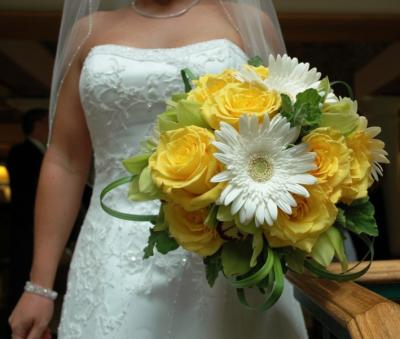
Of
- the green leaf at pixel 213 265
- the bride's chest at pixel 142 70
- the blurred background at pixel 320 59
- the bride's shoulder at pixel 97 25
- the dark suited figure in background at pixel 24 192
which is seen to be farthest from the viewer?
the blurred background at pixel 320 59

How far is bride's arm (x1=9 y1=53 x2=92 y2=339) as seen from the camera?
1.23m

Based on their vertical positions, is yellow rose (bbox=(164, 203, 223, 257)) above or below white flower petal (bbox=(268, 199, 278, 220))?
below

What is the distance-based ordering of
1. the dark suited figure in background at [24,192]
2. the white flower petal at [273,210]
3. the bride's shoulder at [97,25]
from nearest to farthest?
the white flower petal at [273,210] → the bride's shoulder at [97,25] → the dark suited figure in background at [24,192]

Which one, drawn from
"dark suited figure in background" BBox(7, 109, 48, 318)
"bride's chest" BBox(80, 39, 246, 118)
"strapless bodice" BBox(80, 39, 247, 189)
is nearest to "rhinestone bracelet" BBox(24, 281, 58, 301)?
"strapless bodice" BBox(80, 39, 247, 189)

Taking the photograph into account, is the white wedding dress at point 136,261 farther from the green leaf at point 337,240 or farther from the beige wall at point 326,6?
the beige wall at point 326,6

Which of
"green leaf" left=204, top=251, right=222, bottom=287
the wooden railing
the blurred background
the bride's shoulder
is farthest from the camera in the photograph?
the blurred background

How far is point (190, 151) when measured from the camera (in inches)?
31.3

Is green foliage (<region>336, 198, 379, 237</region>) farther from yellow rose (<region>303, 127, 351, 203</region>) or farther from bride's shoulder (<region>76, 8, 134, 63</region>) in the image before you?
bride's shoulder (<region>76, 8, 134, 63</region>)

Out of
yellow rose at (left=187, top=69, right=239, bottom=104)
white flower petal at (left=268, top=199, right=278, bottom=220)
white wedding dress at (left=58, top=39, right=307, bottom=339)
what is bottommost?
white wedding dress at (left=58, top=39, right=307, bottom=339)

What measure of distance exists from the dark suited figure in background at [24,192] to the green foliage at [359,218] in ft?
9.34

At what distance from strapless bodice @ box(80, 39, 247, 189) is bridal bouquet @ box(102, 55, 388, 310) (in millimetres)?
343

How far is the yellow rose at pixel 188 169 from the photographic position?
0.78 meters

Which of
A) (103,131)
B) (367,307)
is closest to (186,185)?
(367,307)

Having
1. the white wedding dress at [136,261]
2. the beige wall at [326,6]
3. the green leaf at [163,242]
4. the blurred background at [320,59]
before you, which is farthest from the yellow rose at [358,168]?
the beige wall at [326,6]
